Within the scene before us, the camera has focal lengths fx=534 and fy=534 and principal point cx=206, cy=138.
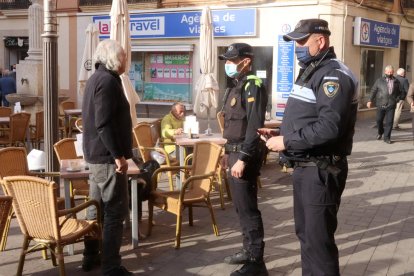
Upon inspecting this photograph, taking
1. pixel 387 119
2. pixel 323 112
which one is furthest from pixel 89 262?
pixel 387 119

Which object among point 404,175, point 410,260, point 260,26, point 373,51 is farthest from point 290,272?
point 373,51

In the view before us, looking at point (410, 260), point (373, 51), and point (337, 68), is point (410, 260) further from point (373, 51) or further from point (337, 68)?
point (373, 51)

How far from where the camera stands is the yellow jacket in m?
8.39

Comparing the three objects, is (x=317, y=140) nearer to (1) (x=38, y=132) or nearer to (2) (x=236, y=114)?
(2) (x=236, y=114)

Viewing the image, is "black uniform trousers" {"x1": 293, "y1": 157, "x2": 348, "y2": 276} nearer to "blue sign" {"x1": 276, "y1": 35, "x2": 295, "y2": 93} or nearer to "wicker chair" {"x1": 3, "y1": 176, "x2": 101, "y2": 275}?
"wicker chair" {"x1": 3, "y1": 176, "x2": 101, "y2": 275}

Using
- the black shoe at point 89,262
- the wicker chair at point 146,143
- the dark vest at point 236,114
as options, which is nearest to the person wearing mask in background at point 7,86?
the wicker chair at point 146,143

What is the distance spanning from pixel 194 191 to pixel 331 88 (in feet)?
9.40

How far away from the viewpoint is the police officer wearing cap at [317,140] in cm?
332

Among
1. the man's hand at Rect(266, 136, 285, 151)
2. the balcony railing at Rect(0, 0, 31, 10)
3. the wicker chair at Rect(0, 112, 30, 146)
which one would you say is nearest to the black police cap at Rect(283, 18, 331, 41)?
the man's hand at Rect(266, 136, 285, 151)

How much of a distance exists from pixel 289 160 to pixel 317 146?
1.04ft

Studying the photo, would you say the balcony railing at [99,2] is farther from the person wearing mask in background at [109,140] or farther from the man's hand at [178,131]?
the person wearing mask in background at [109,140]

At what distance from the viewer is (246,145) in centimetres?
441

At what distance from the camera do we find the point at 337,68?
11.0 feet

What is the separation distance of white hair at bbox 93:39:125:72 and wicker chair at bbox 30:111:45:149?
638cm
